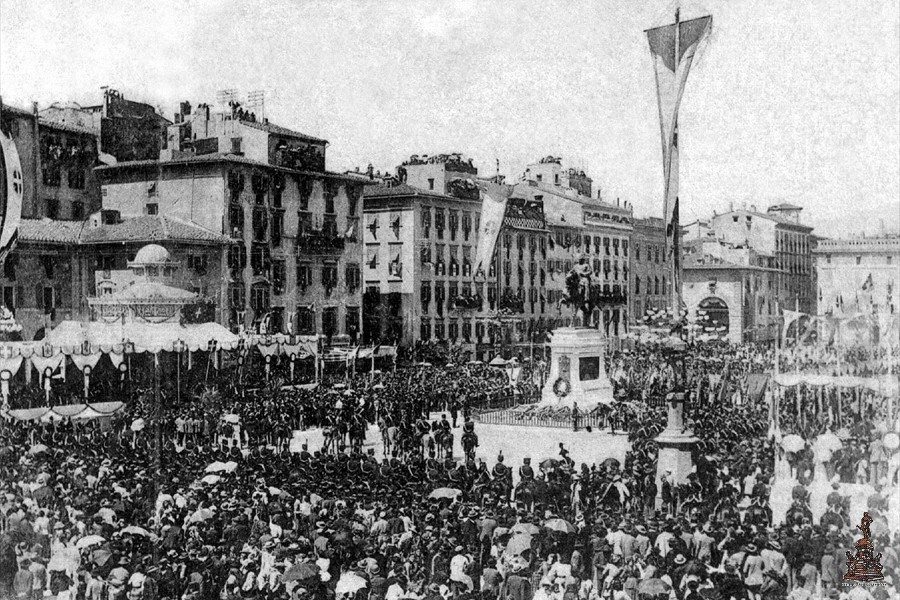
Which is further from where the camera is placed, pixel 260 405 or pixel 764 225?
pixel 260 405

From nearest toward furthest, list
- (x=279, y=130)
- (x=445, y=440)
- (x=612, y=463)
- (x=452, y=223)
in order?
1. (x=612, y=463)
2. (x=445, y=440)
3. (x=279, y=130)
4. (x=452, y=223)

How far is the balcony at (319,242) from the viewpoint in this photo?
2494cm

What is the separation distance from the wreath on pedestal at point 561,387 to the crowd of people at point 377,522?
17.9ft

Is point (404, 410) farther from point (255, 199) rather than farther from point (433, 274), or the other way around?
point (255, 199)

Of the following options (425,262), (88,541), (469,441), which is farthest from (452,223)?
(88,541)

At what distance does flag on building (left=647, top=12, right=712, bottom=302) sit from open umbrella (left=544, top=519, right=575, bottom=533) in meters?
5.65

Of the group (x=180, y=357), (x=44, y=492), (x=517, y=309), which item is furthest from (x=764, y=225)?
(x=44, y=492)

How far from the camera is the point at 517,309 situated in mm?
23641

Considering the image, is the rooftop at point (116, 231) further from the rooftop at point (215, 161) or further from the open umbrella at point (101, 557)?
the open umbrella at point (101, 557)

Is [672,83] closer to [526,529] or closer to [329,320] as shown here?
[526,529]

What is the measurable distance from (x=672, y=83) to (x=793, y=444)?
6.03 m

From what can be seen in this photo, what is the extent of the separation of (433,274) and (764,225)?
797 cm

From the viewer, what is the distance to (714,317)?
2509 cm

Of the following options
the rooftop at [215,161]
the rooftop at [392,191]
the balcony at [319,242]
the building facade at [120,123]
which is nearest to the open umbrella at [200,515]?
the building facade at [120,123]
